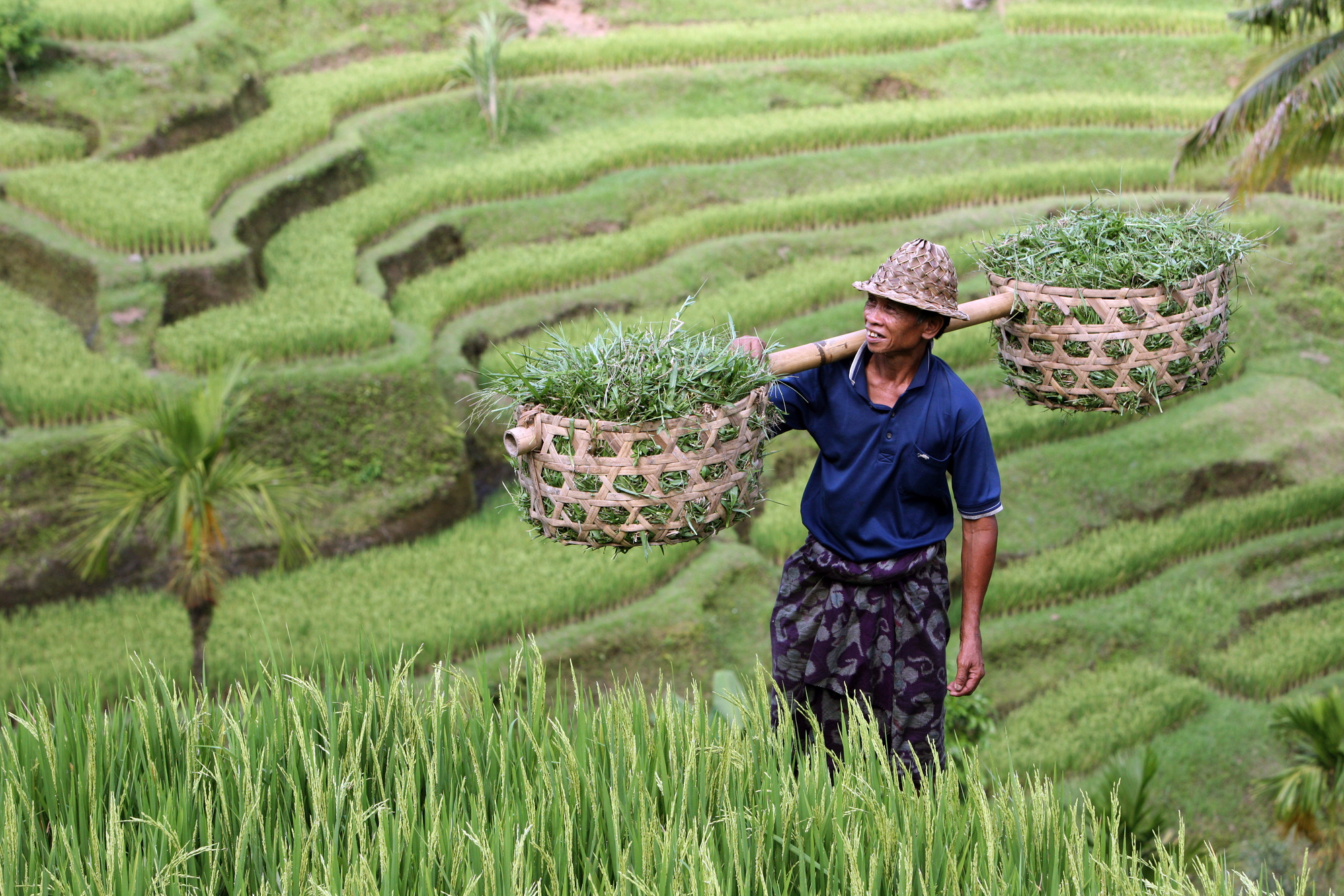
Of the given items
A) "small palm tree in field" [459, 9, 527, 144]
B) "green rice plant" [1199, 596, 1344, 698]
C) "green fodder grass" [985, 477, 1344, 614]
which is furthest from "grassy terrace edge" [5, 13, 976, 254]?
"green rice plant" [1199, 596, 1344, 698]

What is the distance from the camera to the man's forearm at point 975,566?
2762 mm

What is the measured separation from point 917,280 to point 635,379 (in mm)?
649

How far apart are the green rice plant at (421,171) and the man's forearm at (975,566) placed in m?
5.58

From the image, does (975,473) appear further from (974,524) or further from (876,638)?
(876,638)

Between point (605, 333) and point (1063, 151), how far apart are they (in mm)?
7318

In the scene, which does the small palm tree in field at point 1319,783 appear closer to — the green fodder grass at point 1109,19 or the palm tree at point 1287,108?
the palm tree at point 1287,108

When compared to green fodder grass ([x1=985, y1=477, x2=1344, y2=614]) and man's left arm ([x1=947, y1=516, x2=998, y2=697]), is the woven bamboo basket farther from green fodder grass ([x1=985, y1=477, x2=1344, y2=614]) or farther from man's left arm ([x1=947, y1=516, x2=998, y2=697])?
green fodder grass ([x1=985, y1=477, x2=1344, y2=614])

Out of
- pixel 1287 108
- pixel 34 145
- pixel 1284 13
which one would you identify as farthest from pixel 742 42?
pixel 34 145

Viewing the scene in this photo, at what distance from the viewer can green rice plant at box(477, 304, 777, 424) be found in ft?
8.16

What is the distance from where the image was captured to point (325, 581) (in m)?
5.88

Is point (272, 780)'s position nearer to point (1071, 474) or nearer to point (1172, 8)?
point (1071, 474)

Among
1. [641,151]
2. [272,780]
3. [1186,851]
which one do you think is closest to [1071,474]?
[1186,851]

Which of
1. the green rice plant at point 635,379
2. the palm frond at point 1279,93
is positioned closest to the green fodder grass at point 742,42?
the palm frond at point 1279,93

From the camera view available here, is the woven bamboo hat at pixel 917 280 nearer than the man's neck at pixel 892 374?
Yes
